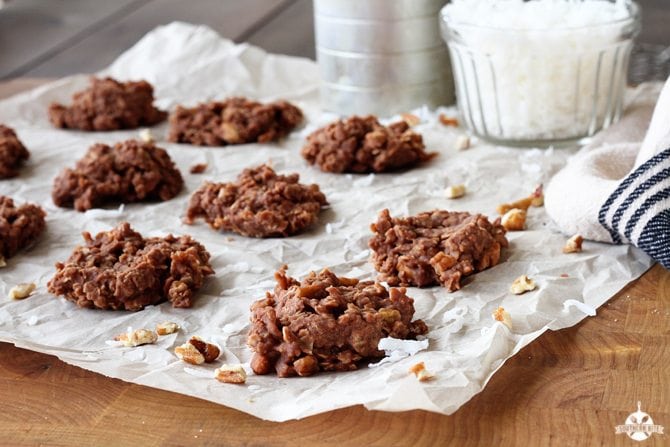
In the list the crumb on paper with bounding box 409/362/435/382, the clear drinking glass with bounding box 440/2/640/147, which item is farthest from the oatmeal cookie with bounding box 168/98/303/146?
the crumb on paper with bounding box 409/362/435/382

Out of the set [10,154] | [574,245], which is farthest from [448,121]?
[10,154]

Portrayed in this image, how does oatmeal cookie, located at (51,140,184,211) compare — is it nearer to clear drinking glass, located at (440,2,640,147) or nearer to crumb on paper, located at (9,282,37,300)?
crumb on paper, located at (9,282,37,300)

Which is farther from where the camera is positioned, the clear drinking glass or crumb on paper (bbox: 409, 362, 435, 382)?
the clear drinking glass

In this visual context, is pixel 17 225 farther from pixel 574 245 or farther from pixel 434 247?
pixel 574 245

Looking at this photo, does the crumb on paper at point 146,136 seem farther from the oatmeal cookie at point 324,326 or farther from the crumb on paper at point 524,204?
the oatmeal cookie at point 324,326

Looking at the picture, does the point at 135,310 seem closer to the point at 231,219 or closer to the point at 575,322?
the point at 231,219

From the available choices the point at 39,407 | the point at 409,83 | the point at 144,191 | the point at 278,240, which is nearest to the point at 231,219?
the point at 278,240
